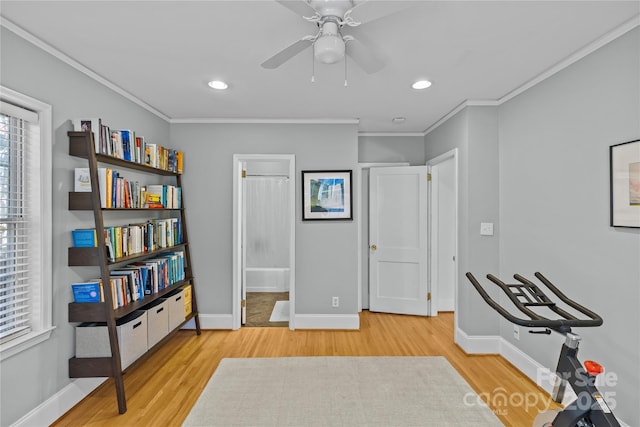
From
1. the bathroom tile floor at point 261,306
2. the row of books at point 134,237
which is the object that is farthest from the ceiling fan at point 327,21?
the bathroom tile floor at point 261,306

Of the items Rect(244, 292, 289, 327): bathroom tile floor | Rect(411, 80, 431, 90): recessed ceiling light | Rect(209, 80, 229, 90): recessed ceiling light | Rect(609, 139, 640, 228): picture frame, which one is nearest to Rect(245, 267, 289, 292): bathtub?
Rect(244, 292, 289, 327): bathroom tile floor

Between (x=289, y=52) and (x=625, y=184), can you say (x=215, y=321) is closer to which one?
(x=289, y=52)

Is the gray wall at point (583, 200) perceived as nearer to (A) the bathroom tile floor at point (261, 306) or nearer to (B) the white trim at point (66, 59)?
(A) the bathroom tile floor at point (261, 306)

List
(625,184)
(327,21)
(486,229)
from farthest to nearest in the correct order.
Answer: (486,229)
(625,184)
(327,21)

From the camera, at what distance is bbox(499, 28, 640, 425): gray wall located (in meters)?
1.99

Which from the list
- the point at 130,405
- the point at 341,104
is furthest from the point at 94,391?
the point at 341,104

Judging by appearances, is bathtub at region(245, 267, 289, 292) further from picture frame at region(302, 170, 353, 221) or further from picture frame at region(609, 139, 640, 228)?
picture frame at region(609, 139, 640, 228)

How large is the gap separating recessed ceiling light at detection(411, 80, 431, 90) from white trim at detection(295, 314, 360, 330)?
8.60 ft

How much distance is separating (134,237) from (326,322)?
229cm

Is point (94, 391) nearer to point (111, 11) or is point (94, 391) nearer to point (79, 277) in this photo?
point (79, 277)

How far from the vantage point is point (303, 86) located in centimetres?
292

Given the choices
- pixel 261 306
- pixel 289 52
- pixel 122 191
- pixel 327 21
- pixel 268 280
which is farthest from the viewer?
pixel 268 280

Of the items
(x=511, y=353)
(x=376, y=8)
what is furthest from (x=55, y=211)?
(x=511, y=353)

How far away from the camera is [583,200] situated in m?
2.31
